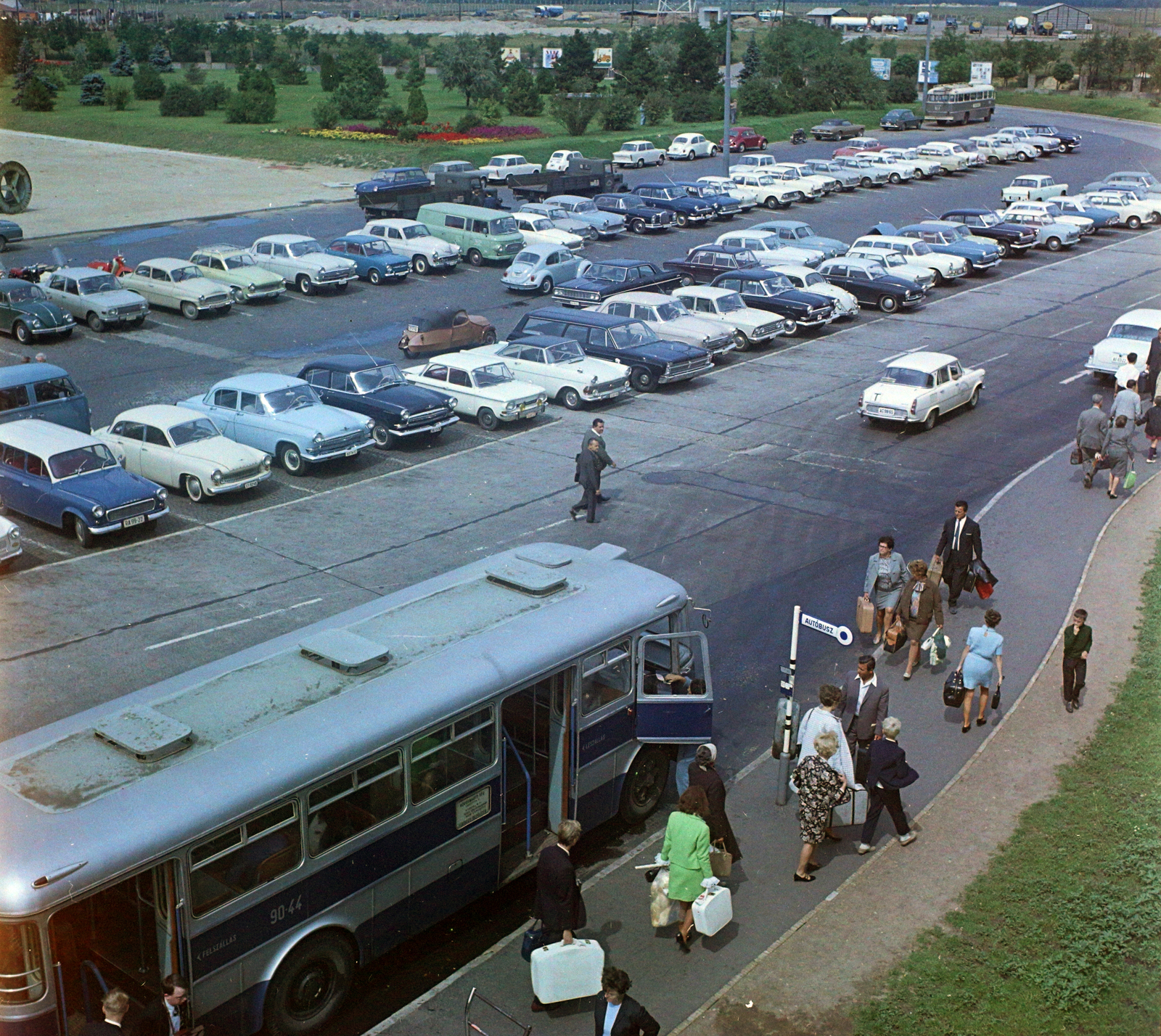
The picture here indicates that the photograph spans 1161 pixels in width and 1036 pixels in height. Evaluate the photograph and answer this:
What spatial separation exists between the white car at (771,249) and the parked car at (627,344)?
10.7m

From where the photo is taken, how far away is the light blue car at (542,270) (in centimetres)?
3841

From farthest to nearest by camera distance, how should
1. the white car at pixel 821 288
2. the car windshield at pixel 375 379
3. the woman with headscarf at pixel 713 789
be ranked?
the white car at pixel 821 288 < the car windshield at pixel 375 379 < the woman with headscarf at pixel 713 789

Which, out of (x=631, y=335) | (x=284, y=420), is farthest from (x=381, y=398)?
(x=631, y=335)

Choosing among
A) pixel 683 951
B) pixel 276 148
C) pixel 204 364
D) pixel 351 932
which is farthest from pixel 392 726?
pixel 276 148

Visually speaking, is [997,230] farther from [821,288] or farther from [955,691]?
[955,691]

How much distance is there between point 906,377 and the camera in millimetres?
26250

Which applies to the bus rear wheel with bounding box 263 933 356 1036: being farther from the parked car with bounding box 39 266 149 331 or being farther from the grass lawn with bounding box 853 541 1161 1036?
the parked car with bounding box 39 266 149 331

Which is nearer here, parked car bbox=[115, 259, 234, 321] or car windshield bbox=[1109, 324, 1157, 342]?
car windshield bbox=[1109, 324, 1157, 342]

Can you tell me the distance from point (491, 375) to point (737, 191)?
29.6 m

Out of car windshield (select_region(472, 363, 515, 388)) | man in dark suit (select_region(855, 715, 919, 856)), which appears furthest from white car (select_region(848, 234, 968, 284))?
man in dark suit (select_region(855, 715, 919, 856))

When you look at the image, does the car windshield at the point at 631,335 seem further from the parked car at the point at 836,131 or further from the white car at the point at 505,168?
the parked car at the point at 836,131

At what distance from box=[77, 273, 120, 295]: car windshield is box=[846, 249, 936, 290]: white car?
70.3ft

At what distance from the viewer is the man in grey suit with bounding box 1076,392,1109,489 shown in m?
21.4

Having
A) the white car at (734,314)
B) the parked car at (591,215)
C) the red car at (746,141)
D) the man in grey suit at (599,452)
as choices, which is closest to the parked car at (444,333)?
the white car at (734,314)
